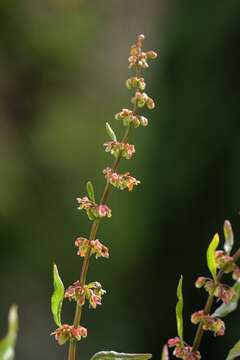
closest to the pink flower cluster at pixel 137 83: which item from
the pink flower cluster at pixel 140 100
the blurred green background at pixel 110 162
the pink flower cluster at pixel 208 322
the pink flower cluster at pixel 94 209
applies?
the pink flower cluster at pixel 140 100

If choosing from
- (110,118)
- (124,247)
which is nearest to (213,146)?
(124,247)

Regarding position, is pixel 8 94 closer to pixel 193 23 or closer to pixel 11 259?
pixel 11 259

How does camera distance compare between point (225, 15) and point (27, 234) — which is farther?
point (27, 234)

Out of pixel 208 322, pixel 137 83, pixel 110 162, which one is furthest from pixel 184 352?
pixel 110 162

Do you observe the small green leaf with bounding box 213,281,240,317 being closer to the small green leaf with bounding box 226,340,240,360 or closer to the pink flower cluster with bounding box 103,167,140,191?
the small green leaf with bounding box 226,340,240,360

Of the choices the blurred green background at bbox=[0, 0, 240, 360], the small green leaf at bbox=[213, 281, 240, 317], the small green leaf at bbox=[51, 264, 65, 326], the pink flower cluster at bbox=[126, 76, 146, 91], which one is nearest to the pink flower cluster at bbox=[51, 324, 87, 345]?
the small green leaf at bbox=[51, 264, 65, 326]

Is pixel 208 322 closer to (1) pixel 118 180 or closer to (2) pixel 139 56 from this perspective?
(1) pixel 118 180
